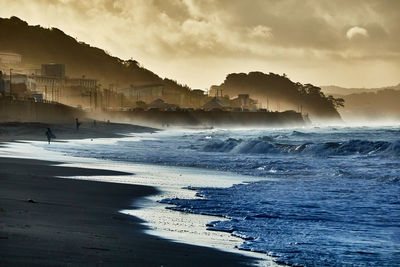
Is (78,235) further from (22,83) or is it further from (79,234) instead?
(22,83)

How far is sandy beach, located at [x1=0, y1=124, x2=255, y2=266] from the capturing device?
9.40 metres

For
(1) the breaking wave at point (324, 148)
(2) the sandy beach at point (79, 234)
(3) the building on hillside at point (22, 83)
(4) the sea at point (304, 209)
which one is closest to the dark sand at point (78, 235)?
(2) the sandy beach at point (79, 234)

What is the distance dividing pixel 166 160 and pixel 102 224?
2273 cm

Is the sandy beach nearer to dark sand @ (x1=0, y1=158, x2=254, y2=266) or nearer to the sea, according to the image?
dark sand @ (x1=0, y1=158, x2=254, y2=266)

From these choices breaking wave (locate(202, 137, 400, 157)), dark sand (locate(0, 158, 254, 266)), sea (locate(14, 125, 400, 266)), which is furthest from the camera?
breaking wave (locate(202, 137, 400, 157))

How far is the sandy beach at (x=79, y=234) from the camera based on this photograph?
30.8 ft

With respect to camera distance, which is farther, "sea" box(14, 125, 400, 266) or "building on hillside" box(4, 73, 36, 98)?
"building on hillside" box(4, 73, 36, 98)

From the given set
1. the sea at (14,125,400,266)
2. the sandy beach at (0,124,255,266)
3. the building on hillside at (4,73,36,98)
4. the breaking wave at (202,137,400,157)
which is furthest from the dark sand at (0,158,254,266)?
the building on hillside at (4,73,36,98)

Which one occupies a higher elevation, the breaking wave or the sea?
the breaking wave

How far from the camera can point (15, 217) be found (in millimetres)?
12188

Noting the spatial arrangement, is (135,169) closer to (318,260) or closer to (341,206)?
(341,206)

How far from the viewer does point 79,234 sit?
1131 centimetres

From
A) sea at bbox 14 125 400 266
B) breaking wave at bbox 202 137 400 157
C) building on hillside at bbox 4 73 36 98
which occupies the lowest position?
sea at bbox 14 125 400 266

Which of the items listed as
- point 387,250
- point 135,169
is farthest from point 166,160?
point 387,250
